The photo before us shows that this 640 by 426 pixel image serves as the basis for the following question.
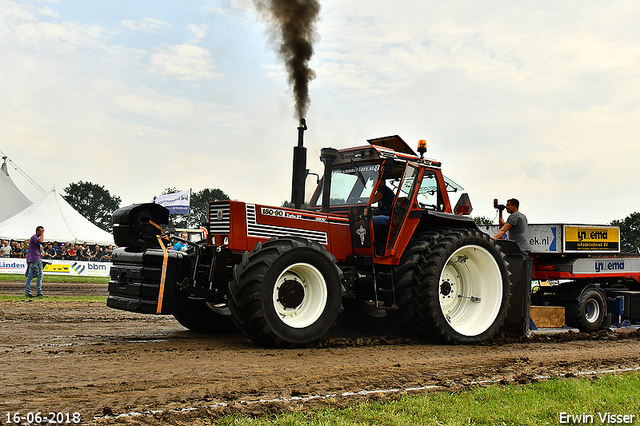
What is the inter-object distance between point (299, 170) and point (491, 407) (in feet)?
12.9

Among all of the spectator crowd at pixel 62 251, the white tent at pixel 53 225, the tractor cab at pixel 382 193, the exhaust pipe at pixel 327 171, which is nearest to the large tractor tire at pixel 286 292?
the tractor cab at pixel 382 193

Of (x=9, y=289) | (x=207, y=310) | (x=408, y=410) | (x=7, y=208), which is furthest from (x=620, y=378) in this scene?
(x=7, y=208)

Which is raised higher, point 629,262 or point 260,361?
point 629,262

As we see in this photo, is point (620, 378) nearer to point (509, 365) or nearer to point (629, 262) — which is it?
point (509, 365)

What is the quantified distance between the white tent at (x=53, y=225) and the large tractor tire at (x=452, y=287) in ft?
97.4

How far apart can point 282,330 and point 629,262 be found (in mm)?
8077

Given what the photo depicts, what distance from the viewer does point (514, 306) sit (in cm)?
862

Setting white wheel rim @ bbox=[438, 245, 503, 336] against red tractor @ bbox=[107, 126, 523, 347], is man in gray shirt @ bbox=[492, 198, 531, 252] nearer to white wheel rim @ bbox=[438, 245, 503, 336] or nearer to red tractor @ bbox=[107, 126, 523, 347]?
red tractor @ bbox=[107, 126, 523, 347]

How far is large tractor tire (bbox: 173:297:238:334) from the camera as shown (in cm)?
809

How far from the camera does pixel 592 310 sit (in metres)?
10.9

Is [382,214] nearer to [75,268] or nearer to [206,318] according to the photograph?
[206,318]

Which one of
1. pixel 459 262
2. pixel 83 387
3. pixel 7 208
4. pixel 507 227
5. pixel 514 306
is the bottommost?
pixel 83 387

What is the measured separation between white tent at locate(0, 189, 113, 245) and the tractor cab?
28813 mm

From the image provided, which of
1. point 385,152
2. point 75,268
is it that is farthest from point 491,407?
point 75,268
